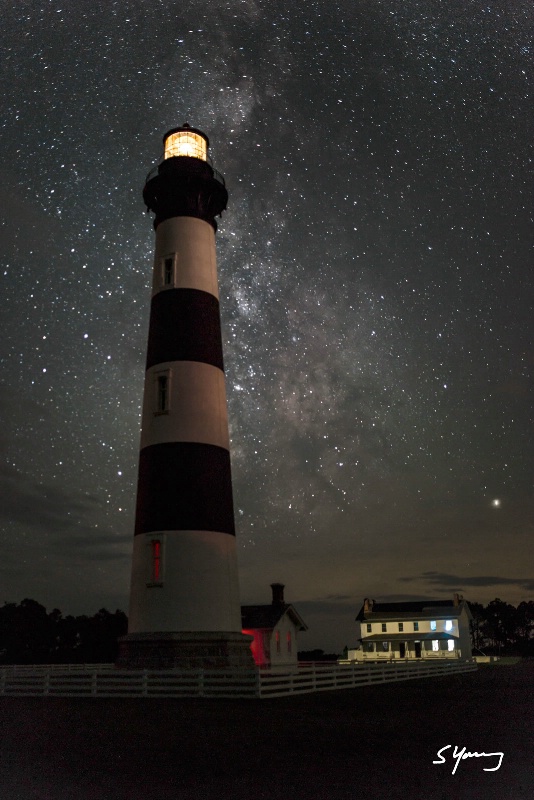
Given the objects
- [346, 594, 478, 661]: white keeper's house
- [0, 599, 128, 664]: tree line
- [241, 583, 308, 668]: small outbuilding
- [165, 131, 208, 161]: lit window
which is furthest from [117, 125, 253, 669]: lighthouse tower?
[346, 594, 478, 661]: white keeper's house

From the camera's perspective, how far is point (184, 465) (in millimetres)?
23453

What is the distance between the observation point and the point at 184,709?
16734mm

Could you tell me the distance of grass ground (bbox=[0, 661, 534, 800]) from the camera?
7922 millimetres

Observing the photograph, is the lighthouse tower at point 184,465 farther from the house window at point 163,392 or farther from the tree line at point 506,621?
the tree line at point 506,621

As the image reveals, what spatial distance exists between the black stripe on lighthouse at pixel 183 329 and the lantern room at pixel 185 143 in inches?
264

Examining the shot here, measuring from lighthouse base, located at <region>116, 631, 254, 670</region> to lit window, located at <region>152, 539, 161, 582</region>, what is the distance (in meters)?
1.73

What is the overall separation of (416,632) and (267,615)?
30.4 metres

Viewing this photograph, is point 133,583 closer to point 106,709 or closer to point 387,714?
point 106,709

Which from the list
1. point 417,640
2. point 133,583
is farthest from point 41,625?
point 133,583

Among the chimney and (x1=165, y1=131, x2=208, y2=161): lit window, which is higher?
(x1=165, y1=131, x2=208, y2=161): lit window

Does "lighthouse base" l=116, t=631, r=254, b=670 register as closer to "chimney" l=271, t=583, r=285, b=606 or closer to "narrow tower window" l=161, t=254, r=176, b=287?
"narrow tower window" l=161, t=254, r=176, b=287

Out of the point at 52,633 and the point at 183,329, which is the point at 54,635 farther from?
the point at 183,329

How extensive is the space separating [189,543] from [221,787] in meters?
14.7

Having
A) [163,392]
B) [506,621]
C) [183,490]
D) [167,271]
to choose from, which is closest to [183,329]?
[163,392]
